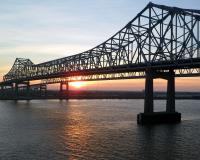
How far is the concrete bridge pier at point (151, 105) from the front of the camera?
7125 centimetres

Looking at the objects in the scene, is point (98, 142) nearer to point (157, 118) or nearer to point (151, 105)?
point (157, 118)

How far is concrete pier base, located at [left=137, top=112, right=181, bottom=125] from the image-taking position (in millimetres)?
70688

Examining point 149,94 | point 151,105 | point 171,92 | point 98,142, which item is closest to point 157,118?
point 151,105

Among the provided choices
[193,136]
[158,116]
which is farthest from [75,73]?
[193,136]

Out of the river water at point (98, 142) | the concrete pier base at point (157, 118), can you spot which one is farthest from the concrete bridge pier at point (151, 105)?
the river water at point (98, 142)

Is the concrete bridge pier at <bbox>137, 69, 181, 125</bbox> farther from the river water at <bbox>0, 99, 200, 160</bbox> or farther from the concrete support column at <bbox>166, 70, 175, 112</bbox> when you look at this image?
the river water at <bbox>0, 99, 200, 160</bbox>

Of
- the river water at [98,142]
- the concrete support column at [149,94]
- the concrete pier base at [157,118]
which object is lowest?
the river water at [98,142]

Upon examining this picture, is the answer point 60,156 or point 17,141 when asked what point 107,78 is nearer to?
point 17,141

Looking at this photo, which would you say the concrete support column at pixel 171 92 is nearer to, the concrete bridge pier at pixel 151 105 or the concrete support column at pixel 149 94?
the concrete bridge pier at pixel 151 105

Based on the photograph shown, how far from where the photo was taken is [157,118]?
72.2m

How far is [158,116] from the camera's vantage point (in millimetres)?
72375

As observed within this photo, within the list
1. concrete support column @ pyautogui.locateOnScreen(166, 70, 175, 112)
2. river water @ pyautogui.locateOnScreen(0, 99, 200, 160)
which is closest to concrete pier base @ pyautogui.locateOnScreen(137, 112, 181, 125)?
concrete support column @ pyautogui.locateOnScreen(166, 70, 175, 112)

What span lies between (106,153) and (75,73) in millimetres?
74173

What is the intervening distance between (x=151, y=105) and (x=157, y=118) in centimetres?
267
